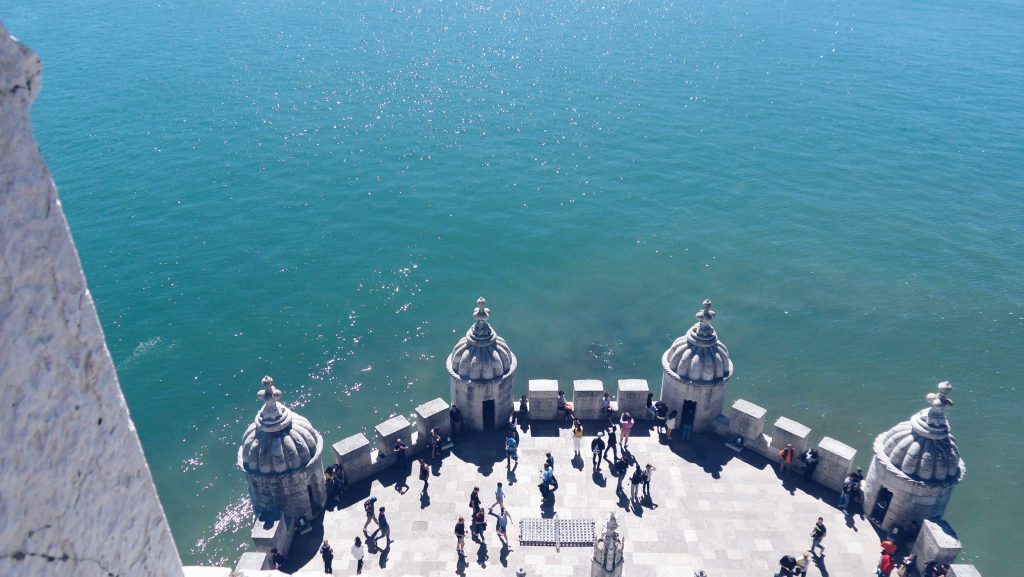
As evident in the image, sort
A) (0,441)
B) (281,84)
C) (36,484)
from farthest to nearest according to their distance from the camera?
(281,84) → (36,484) → (0,441)

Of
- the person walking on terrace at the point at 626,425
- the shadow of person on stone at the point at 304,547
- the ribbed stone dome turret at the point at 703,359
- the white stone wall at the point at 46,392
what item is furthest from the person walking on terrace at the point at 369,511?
the white stone wall at the point at 46,392

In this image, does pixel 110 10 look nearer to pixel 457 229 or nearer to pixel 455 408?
pixel 457 229

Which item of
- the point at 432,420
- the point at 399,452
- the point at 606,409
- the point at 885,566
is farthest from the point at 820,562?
the point at 399,452

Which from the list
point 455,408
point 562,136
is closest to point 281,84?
point 562,136

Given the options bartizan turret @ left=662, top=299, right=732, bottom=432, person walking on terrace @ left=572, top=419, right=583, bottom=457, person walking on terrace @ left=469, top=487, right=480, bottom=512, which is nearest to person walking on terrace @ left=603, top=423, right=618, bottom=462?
person walking on terrace @ left=572, top=419, right=583, bottom=457

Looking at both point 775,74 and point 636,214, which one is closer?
point 636,214

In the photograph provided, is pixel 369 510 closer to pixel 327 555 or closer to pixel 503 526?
pixel 327 555

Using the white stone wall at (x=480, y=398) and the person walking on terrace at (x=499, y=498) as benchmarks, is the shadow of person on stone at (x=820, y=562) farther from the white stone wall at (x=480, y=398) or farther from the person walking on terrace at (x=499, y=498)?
the white stone wall at (x=480, y=398)

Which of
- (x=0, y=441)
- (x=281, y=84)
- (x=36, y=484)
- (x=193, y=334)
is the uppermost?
(x=0, y=441)
